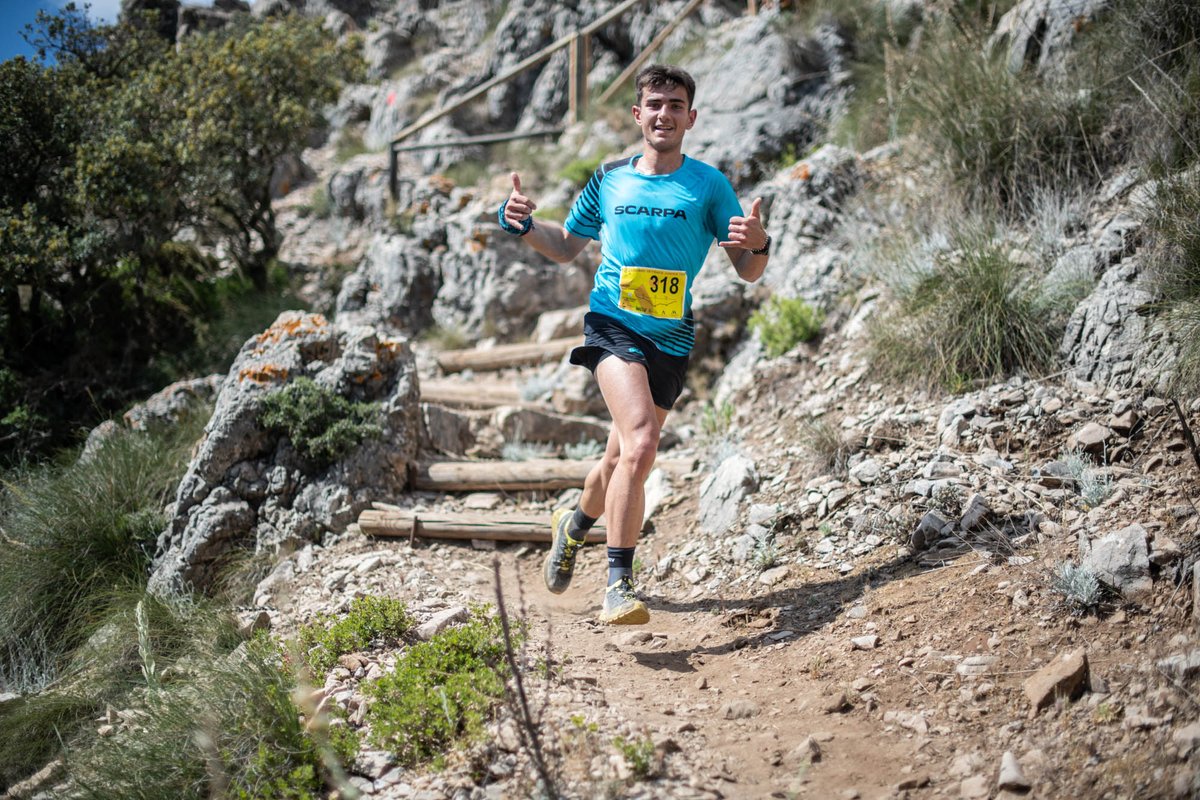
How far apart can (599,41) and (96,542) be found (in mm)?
13196

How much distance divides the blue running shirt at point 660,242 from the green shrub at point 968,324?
1832mm

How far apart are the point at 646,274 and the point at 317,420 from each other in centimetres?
283

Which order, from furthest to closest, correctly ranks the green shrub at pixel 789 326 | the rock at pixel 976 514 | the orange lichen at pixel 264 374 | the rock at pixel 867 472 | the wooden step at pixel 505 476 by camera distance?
the green shrub at pixel 789 326, the wooden step at pixel 505 476, the orange lichen at pixel 264 374, the rock at pixel 867 472, the rock at pixel 976 514

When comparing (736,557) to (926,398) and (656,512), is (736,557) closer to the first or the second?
(656,512)

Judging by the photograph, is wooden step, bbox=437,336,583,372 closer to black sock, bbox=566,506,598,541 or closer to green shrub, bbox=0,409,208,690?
green shrub, bbox=0,409,208,690

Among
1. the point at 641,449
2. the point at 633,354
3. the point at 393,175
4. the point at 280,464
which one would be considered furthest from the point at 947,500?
the point at 393,175

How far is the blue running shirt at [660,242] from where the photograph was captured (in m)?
3.50

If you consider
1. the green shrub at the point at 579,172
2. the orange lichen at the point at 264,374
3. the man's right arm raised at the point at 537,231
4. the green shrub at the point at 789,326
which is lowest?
the green shrub at the point at 789,326

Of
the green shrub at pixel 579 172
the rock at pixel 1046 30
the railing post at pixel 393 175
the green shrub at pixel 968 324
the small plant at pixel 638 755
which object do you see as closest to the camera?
the small plant at pixel 638 755

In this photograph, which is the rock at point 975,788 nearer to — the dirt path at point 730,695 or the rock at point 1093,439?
the dirt path at point 730,695

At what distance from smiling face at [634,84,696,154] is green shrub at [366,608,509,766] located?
7.32 feet

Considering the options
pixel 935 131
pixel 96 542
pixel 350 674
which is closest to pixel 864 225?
pixel 935 131

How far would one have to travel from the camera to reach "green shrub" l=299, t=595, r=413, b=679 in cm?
320

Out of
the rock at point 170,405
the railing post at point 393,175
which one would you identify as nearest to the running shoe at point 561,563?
the rock at point 170,405
